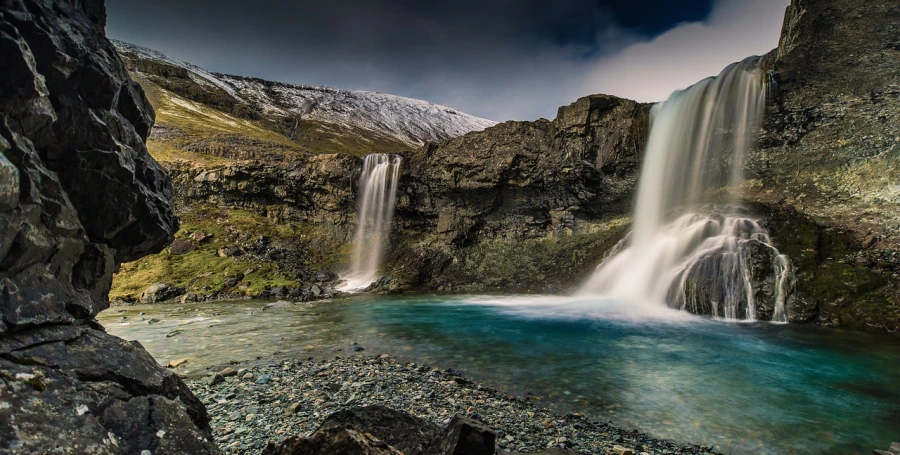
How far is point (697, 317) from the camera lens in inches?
782

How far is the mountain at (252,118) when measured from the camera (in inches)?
2540

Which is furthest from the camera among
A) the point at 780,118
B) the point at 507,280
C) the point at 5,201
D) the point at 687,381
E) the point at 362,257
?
the point at 362,257

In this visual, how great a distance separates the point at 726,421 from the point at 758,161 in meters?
28.1

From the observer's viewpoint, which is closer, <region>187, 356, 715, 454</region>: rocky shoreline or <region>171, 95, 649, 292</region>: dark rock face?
<region>187, 356, 715, 454</region>: rocky shoreline

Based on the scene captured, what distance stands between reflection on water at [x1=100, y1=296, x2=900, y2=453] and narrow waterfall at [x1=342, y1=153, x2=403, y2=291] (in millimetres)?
18458

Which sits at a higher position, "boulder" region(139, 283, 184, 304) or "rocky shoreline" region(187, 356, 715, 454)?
"rocky shoreline" region(187, 356, 715, 454)

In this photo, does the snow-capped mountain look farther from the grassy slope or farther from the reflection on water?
the reflection on water

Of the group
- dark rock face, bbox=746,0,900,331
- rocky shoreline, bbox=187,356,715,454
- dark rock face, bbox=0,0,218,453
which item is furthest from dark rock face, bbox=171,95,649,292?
dark rock face, bbox=0,0,218,453

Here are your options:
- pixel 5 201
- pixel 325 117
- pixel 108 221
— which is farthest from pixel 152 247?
pixel 325 117

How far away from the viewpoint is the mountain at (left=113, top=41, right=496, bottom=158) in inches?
2540

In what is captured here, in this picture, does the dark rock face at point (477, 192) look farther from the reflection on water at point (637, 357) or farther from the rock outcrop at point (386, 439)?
the rock outcrop at point (386, 439)

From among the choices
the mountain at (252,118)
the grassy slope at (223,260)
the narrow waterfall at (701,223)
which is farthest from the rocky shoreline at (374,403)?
the mountain at (252,118)

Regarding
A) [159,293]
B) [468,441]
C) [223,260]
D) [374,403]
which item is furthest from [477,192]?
[468,441]

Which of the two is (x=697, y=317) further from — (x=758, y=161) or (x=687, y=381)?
(x=758, y=161)
